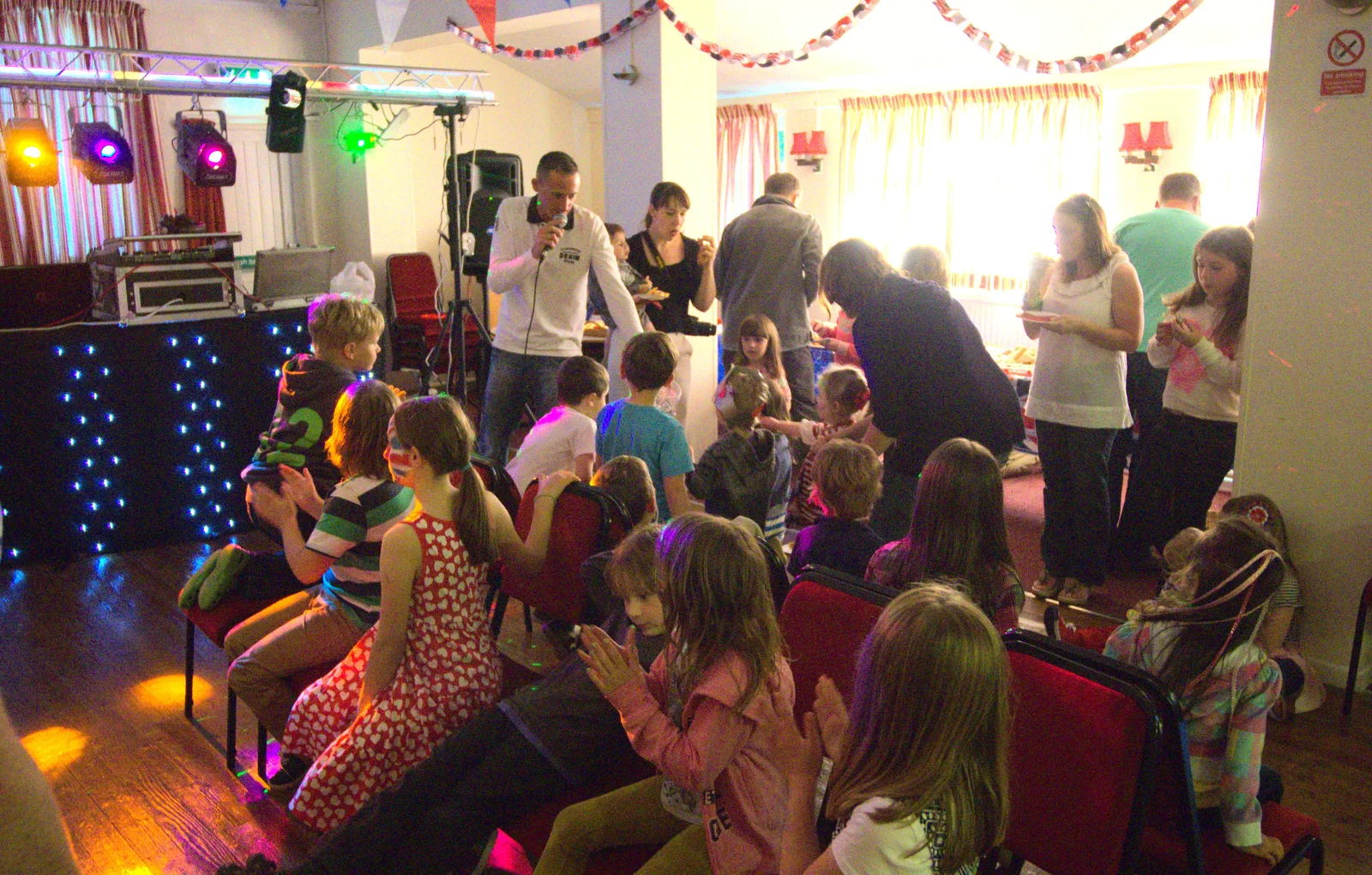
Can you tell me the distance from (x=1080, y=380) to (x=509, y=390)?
2156 mm

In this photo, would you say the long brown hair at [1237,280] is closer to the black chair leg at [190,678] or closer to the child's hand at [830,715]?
the child's hand at [830,715]

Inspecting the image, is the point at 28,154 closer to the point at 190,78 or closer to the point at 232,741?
the point at 190,78

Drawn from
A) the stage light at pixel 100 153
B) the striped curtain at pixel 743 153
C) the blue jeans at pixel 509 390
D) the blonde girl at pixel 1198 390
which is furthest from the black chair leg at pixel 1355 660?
the striped curtain at pixel 743 153

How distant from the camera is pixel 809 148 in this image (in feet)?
28.4

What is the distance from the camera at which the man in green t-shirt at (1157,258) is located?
455cm

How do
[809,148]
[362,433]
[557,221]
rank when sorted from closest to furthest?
[362,433], [557,221], [809,148]

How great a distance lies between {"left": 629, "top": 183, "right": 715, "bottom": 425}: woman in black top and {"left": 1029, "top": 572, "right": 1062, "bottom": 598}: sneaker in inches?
64.3

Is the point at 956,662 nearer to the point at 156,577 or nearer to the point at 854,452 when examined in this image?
the point at 854,452

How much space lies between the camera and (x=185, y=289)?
16.6ft

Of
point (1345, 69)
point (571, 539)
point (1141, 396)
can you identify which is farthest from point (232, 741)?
point (1141, 396)

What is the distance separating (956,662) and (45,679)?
126 inches

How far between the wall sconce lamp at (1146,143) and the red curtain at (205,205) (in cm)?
647

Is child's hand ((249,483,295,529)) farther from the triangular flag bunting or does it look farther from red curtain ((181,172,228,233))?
red curtain ((181,172,228,233))

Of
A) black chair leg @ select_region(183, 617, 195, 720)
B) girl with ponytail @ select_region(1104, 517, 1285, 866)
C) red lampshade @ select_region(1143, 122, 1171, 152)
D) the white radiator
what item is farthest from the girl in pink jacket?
the white radiator
